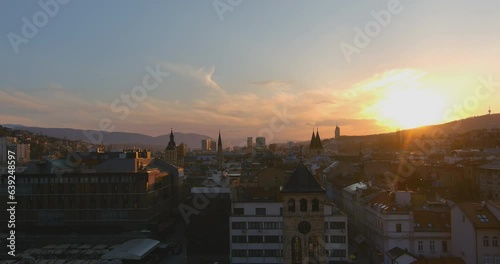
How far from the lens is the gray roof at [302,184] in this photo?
24.2 meters

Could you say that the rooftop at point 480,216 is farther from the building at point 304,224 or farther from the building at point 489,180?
the building at point 304,224

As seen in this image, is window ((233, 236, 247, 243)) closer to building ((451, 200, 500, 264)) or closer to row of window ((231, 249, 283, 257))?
row of window ((231, 249, 283, 257))

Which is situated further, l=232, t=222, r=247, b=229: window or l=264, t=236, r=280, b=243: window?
l=232, t=222, r=247, b=229: window

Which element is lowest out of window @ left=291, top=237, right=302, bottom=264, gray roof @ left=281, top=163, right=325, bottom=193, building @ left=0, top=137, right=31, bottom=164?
window @ left=291, top=237, right=302, bottom=264

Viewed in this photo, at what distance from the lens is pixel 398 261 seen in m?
41.6

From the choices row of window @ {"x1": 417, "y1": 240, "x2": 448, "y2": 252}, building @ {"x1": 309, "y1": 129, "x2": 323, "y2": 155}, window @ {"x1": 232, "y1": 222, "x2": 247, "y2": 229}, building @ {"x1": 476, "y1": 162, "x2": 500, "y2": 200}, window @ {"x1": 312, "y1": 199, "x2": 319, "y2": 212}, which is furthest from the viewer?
building @ {"x1": 309, "y1": 129, "x2": 323, "y2": 155}

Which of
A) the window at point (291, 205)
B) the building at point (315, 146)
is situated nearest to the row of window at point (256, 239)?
the window at point (291, 205)

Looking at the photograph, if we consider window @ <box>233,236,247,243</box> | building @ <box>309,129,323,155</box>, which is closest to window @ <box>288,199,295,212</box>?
window @ <box>233,236,247,243</box>

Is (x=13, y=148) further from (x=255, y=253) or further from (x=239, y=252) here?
(x=255, y=253)

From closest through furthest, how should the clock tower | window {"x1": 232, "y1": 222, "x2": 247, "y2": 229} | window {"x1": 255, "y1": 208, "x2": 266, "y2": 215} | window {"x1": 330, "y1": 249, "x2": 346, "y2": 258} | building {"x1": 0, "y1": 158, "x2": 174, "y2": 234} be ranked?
the clock tower → window {"x1": 330, "y1": 249, "x2": 346, "y2": 258} → window {"x1": 232, "y1": 222, "x2": 247, "y2": 229} → window {"x1": 255, "y1": 208, "x2": 266, "y2": 215} → building {"x1": 0, "y1": 158, "x2": 174, "y2": 234}

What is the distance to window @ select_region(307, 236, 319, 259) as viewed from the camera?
2392 centimetres

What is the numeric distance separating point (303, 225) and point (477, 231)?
21672 millimetres

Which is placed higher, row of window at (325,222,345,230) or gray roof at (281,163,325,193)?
gray roof at (281,163,325,193)

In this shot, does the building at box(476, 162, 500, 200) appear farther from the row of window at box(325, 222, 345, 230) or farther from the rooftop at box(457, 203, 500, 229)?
the row of window at box(325, 222, 345, 230)
